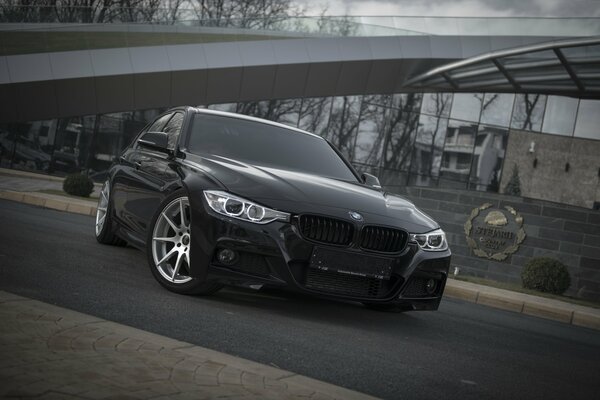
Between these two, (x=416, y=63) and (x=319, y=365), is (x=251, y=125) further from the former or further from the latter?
(x=416, y=63)

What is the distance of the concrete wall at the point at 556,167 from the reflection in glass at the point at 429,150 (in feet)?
9.42

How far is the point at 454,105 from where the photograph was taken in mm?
31797

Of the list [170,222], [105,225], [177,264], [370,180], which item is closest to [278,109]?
[105,225]

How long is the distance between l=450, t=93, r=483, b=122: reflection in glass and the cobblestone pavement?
95.1ft

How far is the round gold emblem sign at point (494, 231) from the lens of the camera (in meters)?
18.9

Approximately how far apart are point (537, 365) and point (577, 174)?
27.6 m

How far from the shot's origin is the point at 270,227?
545 centimetres

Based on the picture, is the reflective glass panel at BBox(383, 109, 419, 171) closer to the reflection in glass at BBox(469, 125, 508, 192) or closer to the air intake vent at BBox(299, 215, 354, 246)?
the reflection in glass at BBox(469, 125, 508, 192)

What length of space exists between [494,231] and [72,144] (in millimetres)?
18349

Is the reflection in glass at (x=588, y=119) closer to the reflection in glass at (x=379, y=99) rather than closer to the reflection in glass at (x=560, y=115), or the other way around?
the reflection in glass at (x=560, y=115)

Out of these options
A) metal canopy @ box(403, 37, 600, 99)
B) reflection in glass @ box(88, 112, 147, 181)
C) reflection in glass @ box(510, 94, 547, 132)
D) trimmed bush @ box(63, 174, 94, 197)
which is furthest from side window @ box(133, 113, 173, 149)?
reflection in glass @ box(510, 94, 547, 132)

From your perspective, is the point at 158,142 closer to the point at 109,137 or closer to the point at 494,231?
the point at 494,231

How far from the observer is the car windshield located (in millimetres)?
6789

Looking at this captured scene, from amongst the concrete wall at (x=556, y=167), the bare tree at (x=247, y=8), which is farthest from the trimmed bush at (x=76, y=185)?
the bare tree at (x=247, y=8)
